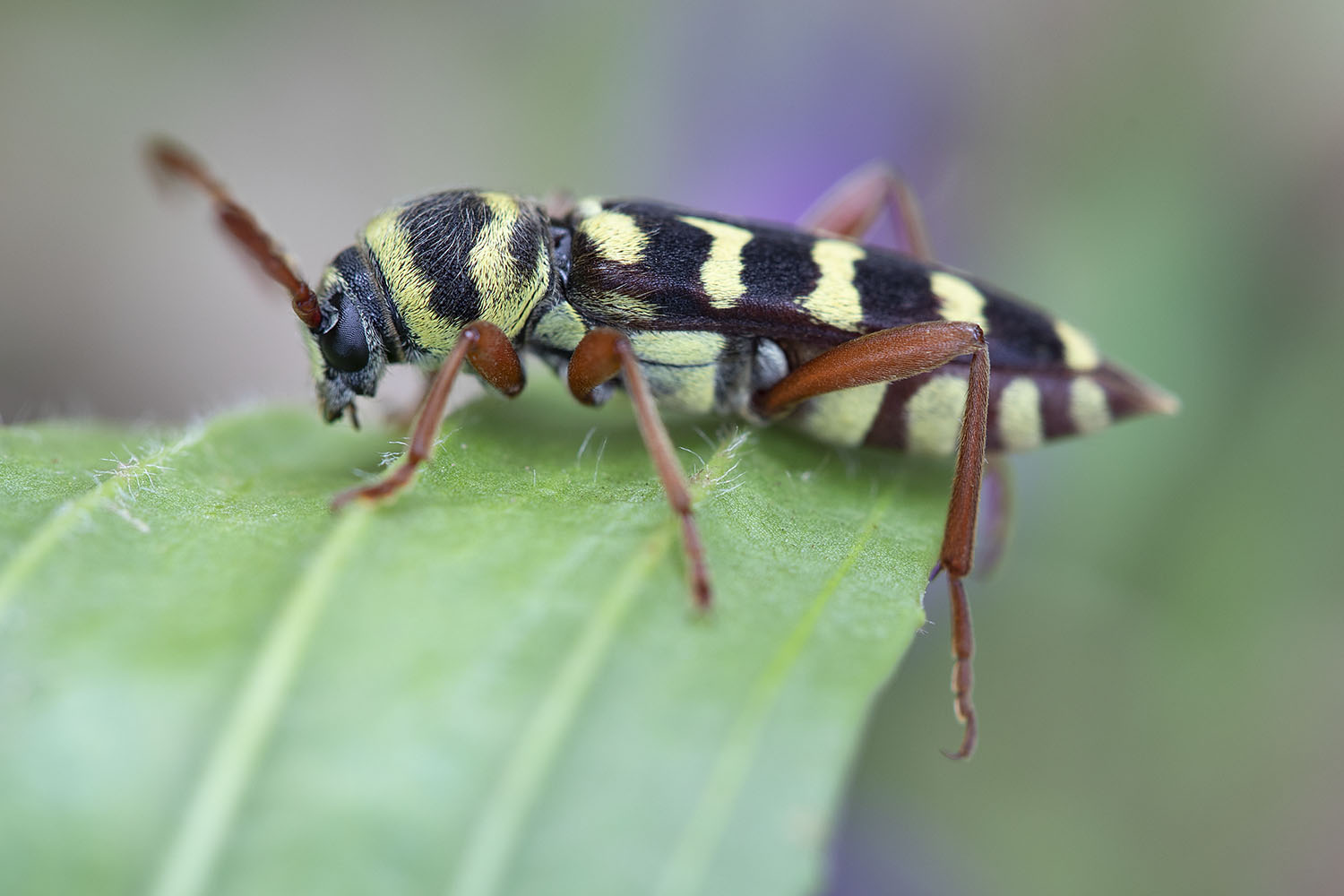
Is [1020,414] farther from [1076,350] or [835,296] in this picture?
[835,296]

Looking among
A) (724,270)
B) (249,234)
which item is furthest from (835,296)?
(249,234)

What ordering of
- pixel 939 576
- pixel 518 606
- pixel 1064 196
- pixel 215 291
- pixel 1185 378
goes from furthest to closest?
pixel 215 291 < pixel 1064 196 < pixel 1185 378 < pixel 939 576 < pixel 518 606

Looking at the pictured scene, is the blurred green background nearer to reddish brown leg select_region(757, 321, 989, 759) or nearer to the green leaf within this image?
reddish brown leg select_region(757, 321, 989, 759)

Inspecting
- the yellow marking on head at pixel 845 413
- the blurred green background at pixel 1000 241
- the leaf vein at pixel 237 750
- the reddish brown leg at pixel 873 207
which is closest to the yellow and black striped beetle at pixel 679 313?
the yellow marking on head at pixel 845 413

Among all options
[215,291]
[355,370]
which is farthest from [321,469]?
[215,291]

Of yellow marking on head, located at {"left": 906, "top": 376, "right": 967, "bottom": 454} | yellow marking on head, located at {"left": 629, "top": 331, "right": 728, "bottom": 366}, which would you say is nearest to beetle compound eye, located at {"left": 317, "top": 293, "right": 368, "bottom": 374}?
yellow marking on head, located at {"left": 629, "top": 331, "right": 728, "bottom": 366}

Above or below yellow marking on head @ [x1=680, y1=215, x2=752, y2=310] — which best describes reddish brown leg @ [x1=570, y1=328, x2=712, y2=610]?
below

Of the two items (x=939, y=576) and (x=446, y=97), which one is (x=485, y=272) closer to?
(x=939, y=576)
